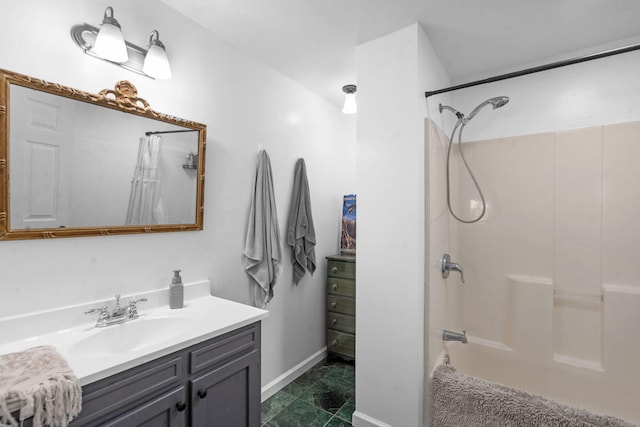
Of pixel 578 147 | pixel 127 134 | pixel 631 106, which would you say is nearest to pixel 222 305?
pixel 127 134

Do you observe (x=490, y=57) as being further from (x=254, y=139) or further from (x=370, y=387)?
(x=370, y=387)

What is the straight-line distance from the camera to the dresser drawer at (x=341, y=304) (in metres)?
2.64

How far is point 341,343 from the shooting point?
2.70 metres

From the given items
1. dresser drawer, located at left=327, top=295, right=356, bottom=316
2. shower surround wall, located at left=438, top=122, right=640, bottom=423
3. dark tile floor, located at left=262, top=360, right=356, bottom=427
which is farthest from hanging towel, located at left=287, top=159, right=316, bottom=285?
shower surround wall, located at left=438, top=122, right=640, bottom=423

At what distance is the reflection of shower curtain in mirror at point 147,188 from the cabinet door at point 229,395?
2.65 ft

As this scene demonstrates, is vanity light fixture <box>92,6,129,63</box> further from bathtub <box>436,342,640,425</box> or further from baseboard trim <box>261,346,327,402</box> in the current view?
bathtub <box>436,342,640,425</box>

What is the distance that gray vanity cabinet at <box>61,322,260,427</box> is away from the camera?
96cm

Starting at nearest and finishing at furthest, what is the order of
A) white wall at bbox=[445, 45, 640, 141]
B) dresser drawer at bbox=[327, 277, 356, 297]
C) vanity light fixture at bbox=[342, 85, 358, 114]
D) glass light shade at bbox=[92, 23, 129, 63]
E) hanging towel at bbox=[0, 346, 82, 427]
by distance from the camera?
hanging towel at bbox=[0, 346, 82, 427], glass light shade at bbox=[92, 23, 129, 63], white wall at bbox=[445, 45, 640, 141], vanity light fixture at bbox=[342, 85, 358, 114], dresser drawer at bbox=[327, 277, 356, 297]

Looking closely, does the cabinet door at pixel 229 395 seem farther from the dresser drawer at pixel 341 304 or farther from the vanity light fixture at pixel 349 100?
the vanity light fixture at pixel 349 100

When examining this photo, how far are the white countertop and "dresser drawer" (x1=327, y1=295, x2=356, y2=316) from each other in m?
1.28

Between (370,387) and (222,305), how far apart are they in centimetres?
106

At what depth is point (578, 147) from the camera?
1.90 m

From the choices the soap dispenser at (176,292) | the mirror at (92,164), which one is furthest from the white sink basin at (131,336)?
the mirror at (92,164)

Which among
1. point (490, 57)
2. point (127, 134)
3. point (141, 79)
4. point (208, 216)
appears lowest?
point (208, 216)
